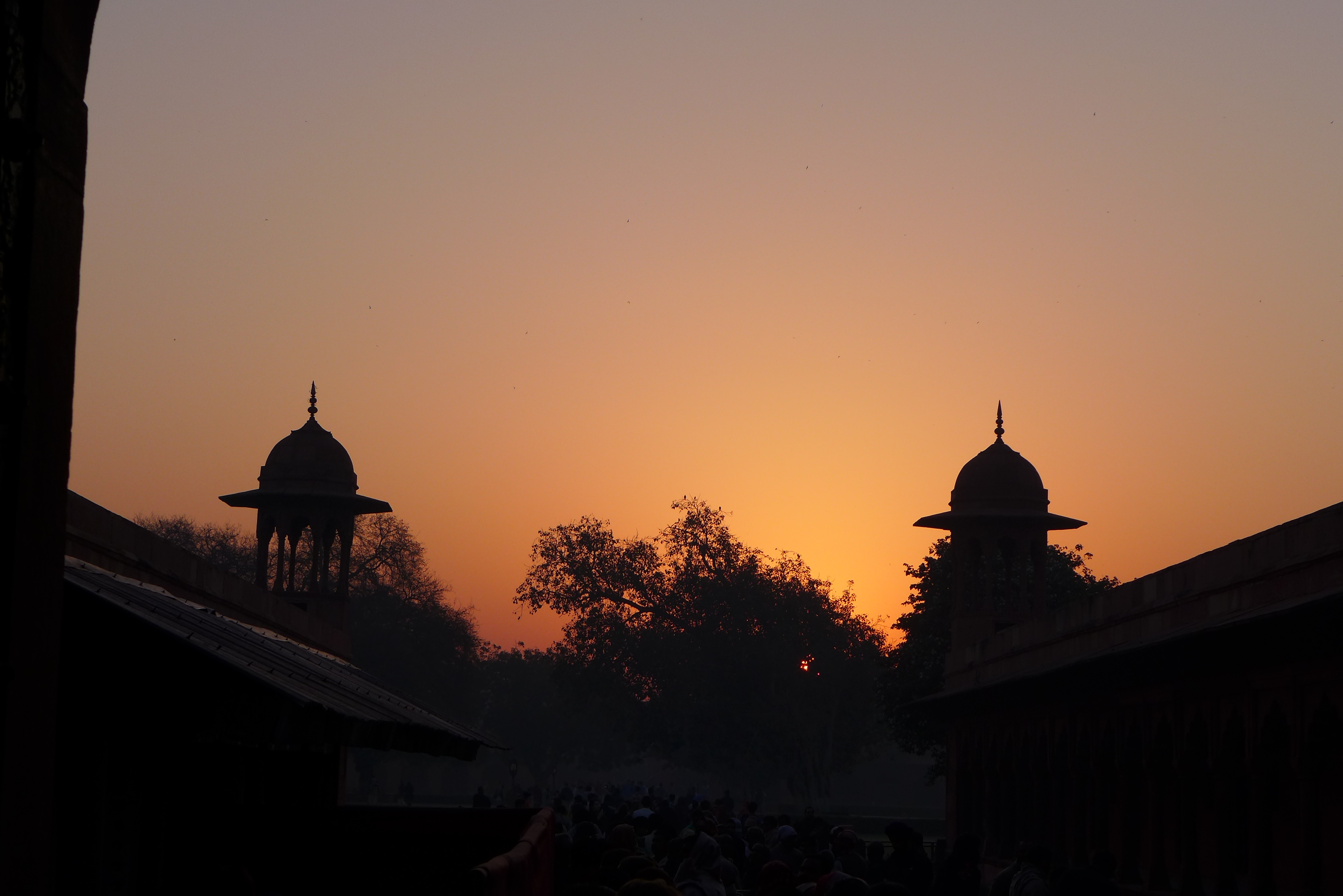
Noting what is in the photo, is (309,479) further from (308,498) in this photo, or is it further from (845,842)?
(845,842)

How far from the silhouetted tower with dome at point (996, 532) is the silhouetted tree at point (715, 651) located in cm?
2516

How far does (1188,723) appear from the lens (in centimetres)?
1608

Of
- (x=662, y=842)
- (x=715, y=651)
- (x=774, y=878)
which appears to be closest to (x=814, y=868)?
(x=774, y=878)

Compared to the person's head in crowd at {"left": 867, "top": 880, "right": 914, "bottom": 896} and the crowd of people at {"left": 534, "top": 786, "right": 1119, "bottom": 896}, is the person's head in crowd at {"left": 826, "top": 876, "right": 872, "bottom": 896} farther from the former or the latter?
the person's head in crowd at {"left": 867, "top": 880, "right": 914, "bottom": 896}

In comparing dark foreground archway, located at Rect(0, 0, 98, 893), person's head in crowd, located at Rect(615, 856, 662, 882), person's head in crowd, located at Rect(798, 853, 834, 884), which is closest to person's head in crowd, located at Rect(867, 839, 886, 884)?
person's head in crowd, located at Rect(798, 853, 834, 884)

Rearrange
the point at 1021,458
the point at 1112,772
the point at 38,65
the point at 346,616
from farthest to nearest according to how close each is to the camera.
→ the point at 1021,458 → the point at 346,616 → the point at 1112,772 → the point at 38,65

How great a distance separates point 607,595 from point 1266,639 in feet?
155

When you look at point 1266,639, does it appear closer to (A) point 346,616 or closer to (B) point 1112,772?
(B) point 1112,772

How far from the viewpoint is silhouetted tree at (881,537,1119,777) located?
40.0 m

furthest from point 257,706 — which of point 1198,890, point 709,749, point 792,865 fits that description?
point 709,749

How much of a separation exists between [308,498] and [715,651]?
93.6 ft

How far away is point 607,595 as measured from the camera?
59656 millimetres

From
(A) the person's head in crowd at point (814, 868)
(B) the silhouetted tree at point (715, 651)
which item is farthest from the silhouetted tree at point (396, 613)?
(A) the person's head in crowd at point (814, 868)

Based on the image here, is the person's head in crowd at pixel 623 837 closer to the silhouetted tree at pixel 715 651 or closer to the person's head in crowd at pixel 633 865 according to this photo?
the person's head in crowd at pixel 633 865
